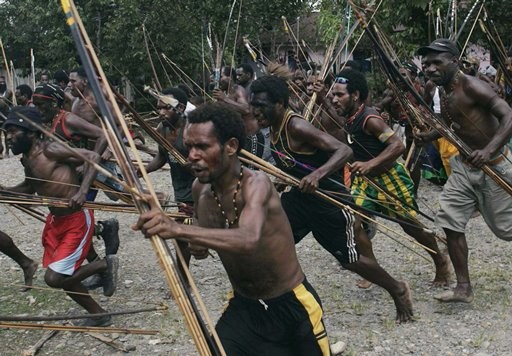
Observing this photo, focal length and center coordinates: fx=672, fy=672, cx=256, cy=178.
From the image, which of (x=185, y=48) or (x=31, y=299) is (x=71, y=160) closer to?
(x=31, y=299)

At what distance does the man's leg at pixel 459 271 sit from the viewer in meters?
4.85

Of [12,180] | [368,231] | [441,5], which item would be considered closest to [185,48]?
[12,180]

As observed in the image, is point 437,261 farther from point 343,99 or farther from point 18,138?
point 18,138

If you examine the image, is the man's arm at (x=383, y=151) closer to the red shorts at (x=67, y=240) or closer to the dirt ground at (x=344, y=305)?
the dirt ground at (x=344, y=305)

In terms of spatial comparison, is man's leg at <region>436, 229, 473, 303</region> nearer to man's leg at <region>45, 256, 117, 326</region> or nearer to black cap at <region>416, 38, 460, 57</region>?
black cap at <region>416, 38, 460, 57</region>

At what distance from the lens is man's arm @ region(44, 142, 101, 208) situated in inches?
175

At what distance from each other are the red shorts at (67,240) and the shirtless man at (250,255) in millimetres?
1890

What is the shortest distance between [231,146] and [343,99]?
9.06 feet

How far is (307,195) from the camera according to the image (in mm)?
4660

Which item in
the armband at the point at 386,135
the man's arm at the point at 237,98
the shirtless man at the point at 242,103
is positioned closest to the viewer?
the armband at the point at 386,135

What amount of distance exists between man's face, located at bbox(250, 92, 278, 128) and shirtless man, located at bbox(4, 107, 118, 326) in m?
1.13

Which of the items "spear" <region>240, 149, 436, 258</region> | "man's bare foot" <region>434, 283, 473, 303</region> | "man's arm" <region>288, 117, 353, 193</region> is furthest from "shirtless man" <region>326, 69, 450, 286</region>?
"man's arm" <region>288, 117, 353, 193</region>

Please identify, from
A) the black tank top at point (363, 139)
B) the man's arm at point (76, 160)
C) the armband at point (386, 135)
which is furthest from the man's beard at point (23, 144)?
the armband at point (386, 135)

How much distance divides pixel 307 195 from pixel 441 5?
6.91m
